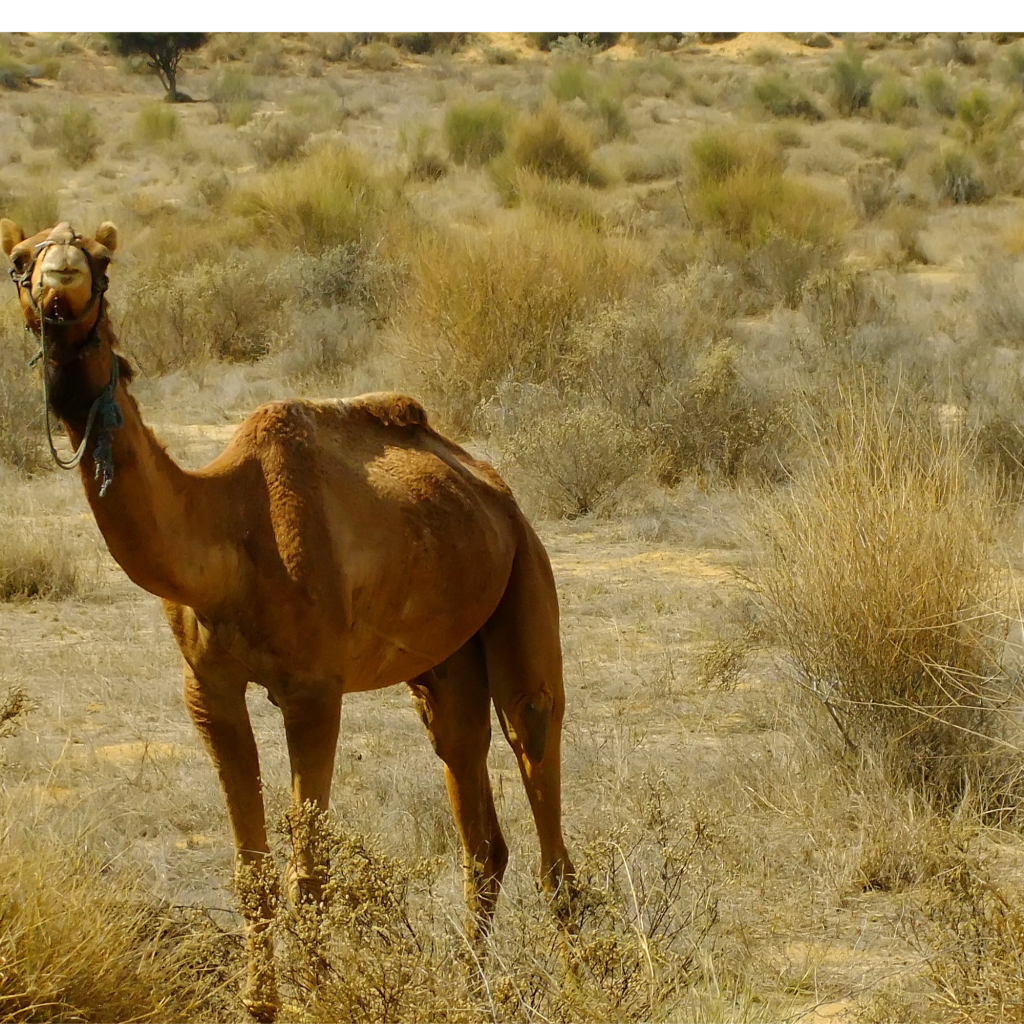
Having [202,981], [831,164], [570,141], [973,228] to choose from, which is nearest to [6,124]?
[570,141]

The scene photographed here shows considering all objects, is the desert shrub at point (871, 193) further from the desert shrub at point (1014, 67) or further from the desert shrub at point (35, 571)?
the desert shrub at point (35, 571)

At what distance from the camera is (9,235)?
3451 millimetres

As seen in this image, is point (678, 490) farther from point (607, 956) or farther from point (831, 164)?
point (831, 164)

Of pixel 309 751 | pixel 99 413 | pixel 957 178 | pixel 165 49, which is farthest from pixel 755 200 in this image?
pixel 165 49

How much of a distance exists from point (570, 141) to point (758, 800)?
84.8ft

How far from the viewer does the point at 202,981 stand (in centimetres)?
415

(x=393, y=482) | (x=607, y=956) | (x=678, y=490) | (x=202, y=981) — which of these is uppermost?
(x=393, y=482)

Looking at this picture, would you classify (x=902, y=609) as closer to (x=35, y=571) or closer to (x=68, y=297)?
(x=68, y=297)

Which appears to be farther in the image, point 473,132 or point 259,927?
point 473,132

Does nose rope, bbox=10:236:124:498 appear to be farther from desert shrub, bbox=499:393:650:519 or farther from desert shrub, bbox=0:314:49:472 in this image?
desert shrub, bbox=0:314:49:472

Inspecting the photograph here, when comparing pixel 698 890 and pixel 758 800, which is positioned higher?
pixel 698 890

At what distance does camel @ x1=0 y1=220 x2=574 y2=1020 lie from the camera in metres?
3.44

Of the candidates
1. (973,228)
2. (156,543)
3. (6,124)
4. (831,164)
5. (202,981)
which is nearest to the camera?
(156,543)

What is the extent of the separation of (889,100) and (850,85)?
1.93 m
